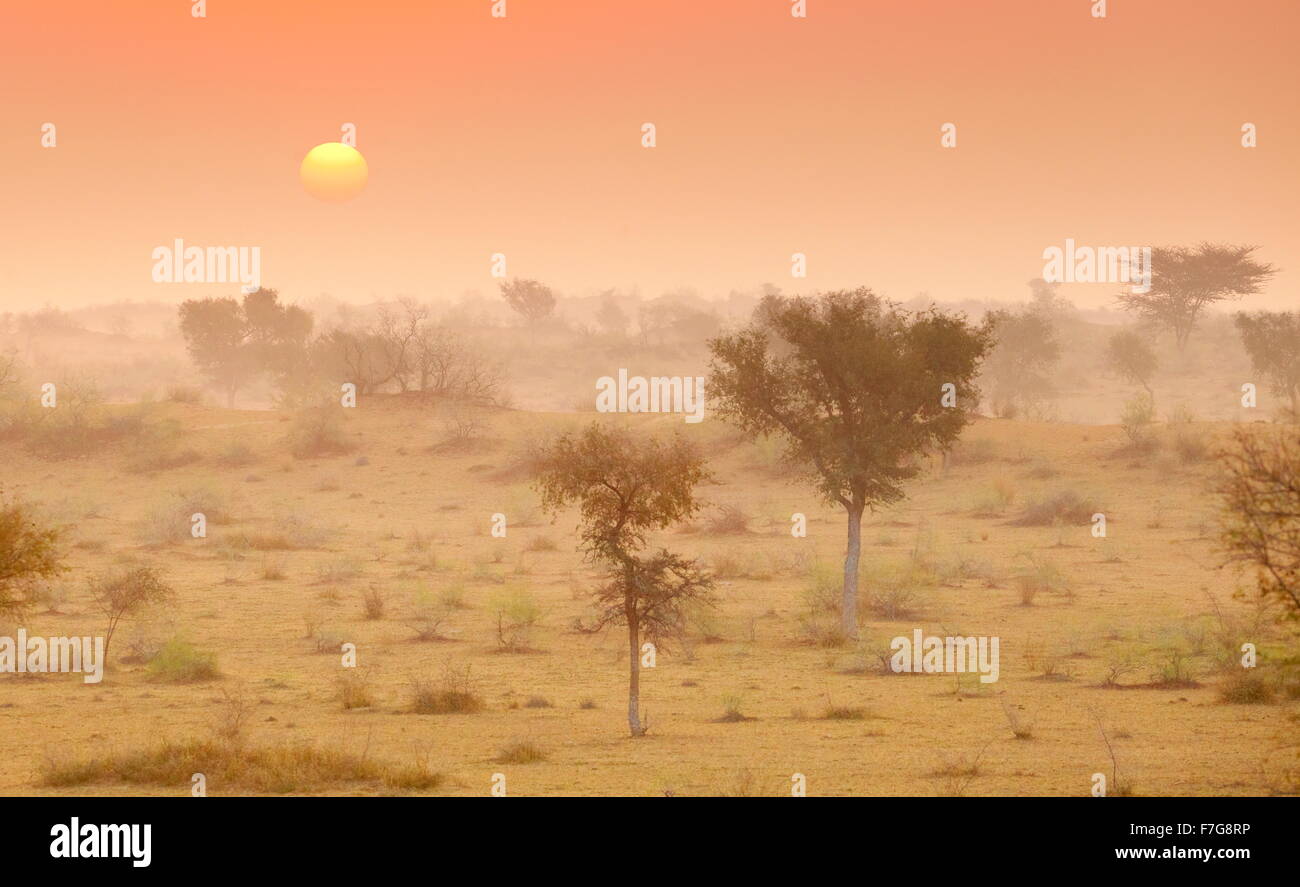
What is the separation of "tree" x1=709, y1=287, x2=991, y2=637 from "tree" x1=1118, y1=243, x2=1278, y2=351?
191ft

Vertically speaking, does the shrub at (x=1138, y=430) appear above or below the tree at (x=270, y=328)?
below

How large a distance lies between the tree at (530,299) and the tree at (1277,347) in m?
64.0

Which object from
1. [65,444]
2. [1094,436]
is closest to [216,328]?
[65,444]

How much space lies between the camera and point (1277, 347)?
209 ft

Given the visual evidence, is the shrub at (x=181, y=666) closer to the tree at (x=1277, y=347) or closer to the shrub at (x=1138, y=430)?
the shrub at (x=1138, y=430)

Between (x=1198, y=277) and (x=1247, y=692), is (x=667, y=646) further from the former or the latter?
(x=1198, y=277)

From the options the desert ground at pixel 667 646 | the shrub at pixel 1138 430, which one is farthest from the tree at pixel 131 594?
the shrub at pixel 1138 430

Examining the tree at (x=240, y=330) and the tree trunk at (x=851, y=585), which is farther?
the tree at (x=240, y=330)

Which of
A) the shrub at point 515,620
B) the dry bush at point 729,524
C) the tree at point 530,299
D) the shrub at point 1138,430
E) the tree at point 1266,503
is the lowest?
the shrub at point 515,620

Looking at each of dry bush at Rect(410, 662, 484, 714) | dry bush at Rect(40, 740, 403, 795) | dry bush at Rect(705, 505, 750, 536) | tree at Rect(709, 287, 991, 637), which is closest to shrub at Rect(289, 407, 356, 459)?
dry bush at Rect(705, 505, 750, 536)

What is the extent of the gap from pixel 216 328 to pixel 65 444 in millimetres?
30701

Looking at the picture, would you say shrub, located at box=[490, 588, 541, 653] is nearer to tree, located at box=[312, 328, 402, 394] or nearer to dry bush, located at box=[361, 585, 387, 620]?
dry bush, located at box=[361, 585, 387, 620]

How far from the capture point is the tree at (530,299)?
117 metres

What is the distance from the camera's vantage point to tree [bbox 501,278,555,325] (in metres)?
117
